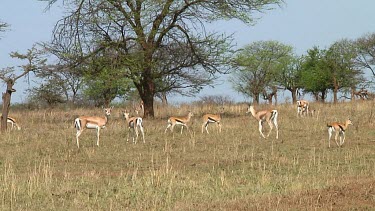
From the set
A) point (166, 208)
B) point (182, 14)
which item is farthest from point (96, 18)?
point (166, 208)

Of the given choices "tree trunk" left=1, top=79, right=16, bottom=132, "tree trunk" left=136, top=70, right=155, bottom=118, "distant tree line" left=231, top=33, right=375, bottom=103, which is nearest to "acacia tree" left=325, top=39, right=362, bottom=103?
"distant tree line" left=231, top=33, right=375, bottom=103

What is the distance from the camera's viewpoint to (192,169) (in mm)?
12359

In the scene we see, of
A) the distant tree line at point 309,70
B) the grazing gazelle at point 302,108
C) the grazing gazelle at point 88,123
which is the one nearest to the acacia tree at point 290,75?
the distant tree line at point 309,70

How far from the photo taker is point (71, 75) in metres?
26.3

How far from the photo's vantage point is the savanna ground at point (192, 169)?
823 cm

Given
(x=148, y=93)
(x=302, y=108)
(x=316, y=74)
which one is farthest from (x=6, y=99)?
(x=316, y=74)

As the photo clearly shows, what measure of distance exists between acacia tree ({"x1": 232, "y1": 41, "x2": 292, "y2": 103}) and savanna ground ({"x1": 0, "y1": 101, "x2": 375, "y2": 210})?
128 ft

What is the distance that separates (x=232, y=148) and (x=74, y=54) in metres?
11.8

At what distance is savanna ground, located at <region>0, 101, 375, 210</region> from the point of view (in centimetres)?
823

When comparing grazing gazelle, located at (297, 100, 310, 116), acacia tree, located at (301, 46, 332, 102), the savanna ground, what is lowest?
the savanna ground

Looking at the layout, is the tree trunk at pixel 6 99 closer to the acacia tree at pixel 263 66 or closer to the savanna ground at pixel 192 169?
the savanna ground at pixel 192 169

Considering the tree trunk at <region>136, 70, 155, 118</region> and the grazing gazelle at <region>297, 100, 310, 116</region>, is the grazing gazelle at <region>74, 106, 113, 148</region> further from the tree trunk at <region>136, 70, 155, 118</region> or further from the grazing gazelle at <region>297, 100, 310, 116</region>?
the grazing gazelle at <region>297, 100, 310, 116</region>

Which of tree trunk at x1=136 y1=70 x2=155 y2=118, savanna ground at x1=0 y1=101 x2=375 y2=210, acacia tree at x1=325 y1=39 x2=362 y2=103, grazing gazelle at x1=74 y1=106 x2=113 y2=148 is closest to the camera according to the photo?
savanna ground at x1=0 y1=101 x2=375 y2=210

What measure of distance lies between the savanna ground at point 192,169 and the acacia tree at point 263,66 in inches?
1538
